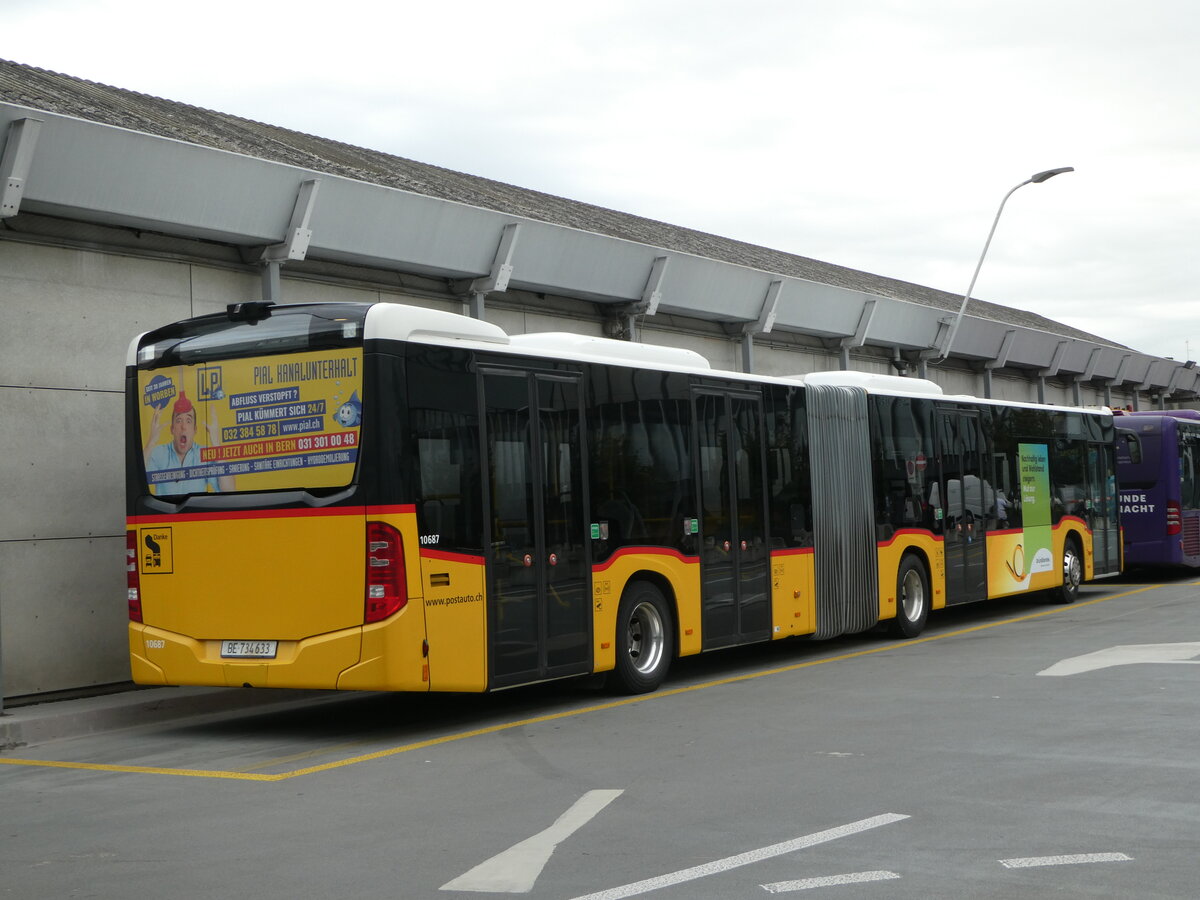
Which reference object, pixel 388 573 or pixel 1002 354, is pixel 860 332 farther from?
pixel 388 573

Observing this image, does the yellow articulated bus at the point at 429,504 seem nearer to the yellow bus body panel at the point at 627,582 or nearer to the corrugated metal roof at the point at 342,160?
the yellow bus body panel at the point at 627,582

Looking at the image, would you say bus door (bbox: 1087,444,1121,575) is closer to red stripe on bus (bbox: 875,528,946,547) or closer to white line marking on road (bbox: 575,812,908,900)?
red stripe on bus (bbox: 875,528,946,547)

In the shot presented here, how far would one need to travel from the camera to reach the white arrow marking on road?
12992 mm

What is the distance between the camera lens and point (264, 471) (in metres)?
10.5

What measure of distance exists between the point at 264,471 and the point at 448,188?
12.5m

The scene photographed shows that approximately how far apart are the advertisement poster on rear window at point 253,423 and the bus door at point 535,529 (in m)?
1.15

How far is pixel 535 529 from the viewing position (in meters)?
11.2

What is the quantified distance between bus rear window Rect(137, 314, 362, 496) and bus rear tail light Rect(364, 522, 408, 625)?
49 cm

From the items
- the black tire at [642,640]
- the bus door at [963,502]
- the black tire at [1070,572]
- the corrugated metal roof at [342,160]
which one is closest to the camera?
the black tire at [642,640]

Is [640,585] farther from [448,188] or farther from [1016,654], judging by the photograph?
[448,188]

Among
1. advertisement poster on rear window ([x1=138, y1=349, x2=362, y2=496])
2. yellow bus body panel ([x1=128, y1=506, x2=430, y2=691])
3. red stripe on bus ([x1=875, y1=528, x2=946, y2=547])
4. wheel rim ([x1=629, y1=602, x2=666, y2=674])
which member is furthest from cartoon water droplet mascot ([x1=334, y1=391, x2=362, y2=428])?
red stripe on bus ([x1=875, y1=528, x2=946, y2=547])

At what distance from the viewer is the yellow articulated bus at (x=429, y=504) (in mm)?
10094

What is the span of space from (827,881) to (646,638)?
6.99m

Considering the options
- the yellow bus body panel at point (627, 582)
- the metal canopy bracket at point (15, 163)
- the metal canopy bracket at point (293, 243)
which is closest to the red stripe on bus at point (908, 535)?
the yellow bus body panel at point (627, 582)
